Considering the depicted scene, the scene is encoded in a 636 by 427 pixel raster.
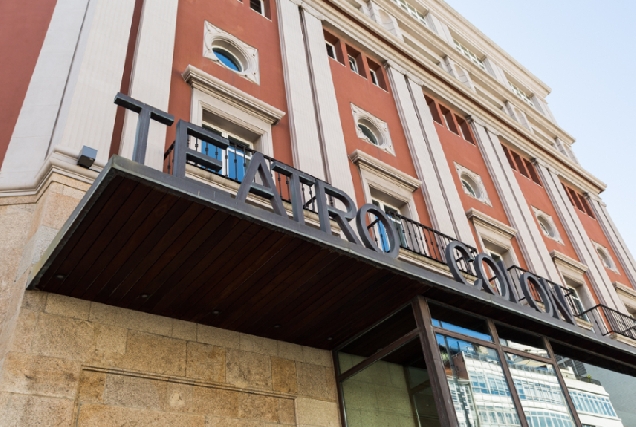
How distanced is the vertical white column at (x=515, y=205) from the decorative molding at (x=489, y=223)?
73cm

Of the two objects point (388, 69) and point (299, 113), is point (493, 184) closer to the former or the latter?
point (388, 69)

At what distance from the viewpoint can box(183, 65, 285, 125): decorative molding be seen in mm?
12469

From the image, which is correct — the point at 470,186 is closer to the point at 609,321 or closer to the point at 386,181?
the point at 386,181

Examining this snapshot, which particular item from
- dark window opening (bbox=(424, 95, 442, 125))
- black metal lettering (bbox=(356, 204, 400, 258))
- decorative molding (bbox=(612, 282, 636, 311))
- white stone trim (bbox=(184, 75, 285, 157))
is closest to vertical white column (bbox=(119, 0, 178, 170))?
white stone trim (bbox=(184, 75, 285, 157))

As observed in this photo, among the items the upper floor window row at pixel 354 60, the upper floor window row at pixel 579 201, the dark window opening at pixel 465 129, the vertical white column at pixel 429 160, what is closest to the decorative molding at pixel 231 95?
the vertical white column at pixel 429 160

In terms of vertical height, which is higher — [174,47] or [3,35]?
[174,47]

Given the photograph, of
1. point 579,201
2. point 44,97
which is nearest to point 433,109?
point 579,201

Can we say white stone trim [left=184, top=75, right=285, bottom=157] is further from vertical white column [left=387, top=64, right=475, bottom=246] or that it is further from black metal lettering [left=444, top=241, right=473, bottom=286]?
vertical white column [left=387, top=64, right=475, bottom=246]

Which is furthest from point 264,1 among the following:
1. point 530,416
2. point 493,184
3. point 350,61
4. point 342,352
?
point 530,416

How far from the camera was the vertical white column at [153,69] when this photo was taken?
10.4m

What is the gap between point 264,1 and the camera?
1794cm

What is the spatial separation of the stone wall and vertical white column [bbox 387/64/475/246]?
7.72m

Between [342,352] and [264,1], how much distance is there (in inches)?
486

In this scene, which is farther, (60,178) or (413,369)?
(413,369)
